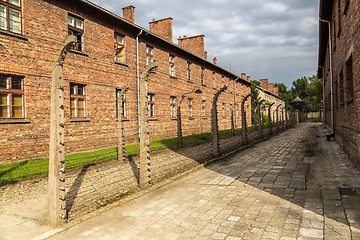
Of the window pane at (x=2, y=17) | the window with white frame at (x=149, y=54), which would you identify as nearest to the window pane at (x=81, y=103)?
the window pane at (x=2, y=17)

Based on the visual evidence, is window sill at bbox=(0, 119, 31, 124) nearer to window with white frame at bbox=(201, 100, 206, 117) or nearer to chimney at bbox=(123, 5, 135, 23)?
chimney at bbox=(123, 5, 135, 23)

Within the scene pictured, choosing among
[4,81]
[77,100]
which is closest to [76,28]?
[77,100]

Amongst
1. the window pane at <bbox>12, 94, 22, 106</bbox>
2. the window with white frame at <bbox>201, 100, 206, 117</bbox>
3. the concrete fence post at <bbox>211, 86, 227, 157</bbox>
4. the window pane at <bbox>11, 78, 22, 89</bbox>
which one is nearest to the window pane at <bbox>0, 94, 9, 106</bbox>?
the window pane at <bbox>12, 94, 22, 106</bbox>

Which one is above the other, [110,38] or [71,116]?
[110,38]

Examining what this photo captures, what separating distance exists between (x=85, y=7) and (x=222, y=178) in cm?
1071

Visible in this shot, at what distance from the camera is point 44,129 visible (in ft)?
34.0

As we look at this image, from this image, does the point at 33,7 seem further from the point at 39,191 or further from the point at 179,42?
the point at 179,42

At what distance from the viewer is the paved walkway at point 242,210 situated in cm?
338

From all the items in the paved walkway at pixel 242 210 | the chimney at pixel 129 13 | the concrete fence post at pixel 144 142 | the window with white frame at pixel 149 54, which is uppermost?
the chimney at pixel 129 13

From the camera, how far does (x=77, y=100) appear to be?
12000 millimetres

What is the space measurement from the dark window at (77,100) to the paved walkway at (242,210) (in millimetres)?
7600

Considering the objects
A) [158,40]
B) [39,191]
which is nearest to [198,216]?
[39,191]

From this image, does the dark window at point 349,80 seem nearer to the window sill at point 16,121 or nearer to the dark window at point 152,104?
the dark window at point 152,104

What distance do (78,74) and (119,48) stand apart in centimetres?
368
